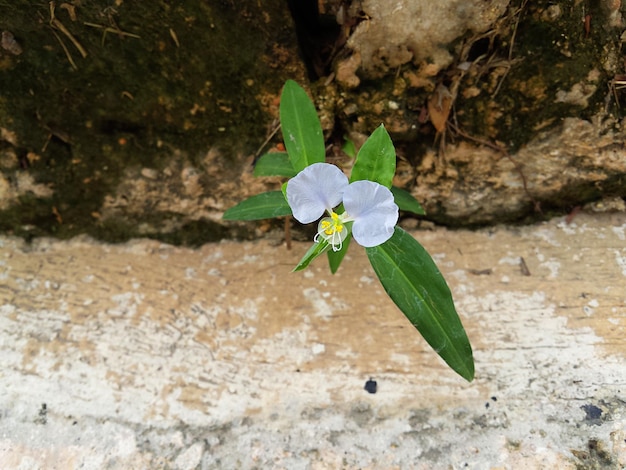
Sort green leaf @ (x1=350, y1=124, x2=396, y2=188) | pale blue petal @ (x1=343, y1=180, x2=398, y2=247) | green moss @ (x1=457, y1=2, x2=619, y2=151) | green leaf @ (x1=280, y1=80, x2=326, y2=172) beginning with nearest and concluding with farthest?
pale blue petal @ (x1=343, y1=180, x2=398, y2=247)
green leaf @ (x1=350, y1=124, x2=396, y2=188)
green leaf @ (x1=280, y1=80, x2=326, y2=172)
green moss @ (x1=457, y1=2, x2=619, y2=151)

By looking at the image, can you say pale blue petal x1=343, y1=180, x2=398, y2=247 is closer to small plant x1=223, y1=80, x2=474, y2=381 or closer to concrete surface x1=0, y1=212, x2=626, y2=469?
small plant x1=223, y1=80, x2=474, y2=381

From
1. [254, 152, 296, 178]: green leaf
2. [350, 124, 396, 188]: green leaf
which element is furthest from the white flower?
[254, 152, 296, 178]: green leaf

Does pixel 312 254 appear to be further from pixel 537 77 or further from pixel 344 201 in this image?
pixel 537 77

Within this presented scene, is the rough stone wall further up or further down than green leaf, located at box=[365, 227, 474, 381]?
further up

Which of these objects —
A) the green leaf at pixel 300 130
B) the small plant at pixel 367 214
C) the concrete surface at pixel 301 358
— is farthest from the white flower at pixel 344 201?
the concrete surface at pixel 301 358

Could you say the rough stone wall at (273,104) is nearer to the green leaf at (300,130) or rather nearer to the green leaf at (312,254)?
A: the green leaf at (300,130)

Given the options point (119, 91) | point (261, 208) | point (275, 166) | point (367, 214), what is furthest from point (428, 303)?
point (119, 91)

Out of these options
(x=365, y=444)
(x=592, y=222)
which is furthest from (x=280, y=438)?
(x=592, y=222)

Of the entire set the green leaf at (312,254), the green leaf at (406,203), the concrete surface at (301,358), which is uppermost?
the green leaf at (312,254)
